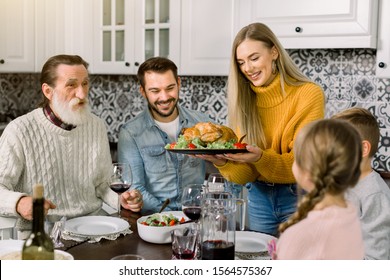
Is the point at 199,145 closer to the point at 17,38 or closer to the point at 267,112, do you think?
the point at 267,112

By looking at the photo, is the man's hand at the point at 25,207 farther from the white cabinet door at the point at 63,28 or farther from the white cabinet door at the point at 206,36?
the white cabinet door at the point at 63,28

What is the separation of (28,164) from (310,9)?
140cm

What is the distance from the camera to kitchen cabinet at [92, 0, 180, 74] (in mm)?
2965

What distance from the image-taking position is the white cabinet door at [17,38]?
10.4 feet

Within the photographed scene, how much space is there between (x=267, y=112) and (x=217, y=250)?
0.82 meters

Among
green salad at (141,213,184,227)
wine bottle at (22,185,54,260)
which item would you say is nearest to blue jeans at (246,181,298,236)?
green salad at (141,213,184,227)

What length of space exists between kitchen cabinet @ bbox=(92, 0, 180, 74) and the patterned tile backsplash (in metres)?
0.31

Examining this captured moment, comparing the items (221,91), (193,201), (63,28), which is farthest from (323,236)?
(63,28)

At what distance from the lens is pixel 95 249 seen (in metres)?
1.46

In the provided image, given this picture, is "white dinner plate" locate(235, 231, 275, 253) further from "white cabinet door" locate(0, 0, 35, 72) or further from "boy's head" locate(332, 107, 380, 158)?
"white cabinet door" locate(0, 0, 35, 72)
